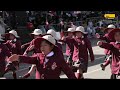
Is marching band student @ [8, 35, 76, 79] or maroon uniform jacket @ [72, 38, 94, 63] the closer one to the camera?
marching band student @ [8, 35, 76, 79]

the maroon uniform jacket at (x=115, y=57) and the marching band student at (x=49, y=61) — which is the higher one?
the marching band student at (x=49, y=61)

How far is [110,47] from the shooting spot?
20.2ft

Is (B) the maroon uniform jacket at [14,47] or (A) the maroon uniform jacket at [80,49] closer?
(A) the maroon uniform jacket at [80,49]

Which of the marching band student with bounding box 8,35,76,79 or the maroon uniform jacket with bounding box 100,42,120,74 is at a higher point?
the marching band student with bounding box 8,35,76,79

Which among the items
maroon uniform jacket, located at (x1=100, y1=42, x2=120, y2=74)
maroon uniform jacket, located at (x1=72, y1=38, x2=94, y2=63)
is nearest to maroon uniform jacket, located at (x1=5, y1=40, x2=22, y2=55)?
maroon uniform jacket, located at (x1=72, y1=38, x2=94, y2=63)

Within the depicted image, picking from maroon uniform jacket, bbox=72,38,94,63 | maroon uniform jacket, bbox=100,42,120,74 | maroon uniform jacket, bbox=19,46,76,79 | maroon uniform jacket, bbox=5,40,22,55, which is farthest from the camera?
maroon uniform jacket, bbox=5,40,22,55

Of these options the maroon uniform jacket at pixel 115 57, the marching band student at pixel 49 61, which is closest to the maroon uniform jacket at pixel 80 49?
the maroon uniform jacket at pixel 115 57

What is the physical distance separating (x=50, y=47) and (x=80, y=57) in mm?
4706

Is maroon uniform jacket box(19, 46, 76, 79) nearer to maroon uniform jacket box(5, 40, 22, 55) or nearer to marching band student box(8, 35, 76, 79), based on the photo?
marching band student box(8, 35, 76, 79)

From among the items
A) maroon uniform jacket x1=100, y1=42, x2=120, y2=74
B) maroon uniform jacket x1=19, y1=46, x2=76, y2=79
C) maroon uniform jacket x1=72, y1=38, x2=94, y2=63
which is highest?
maroon uniform jacket x1=19, y1=46, x2=76, y2=79

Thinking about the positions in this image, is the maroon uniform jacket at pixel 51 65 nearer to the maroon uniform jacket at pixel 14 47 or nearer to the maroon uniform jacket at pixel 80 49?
the maroon uniform jacket at pixel 80 49

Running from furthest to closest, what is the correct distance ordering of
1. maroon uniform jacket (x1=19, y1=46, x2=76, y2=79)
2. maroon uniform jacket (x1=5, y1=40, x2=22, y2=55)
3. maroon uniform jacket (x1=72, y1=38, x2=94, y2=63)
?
maroon uniform jacket (x1=5, y1=40, x2=22, y2=55) → maroon uniform jacket (x1=72, y1=38, x2=94, y2=63) → maroon uniform jacket (x1=19, y1=46, x2=76, y2=79)
